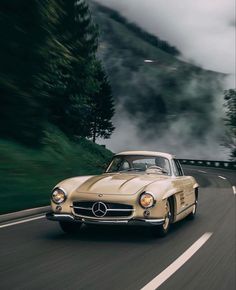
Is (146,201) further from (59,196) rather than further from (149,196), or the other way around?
(59,196)

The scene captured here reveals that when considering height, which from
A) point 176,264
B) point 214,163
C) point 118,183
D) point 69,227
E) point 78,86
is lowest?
point 176,264

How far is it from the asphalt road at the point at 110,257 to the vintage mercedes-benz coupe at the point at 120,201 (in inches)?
12.5

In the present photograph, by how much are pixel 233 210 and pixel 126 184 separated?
5.02 meters

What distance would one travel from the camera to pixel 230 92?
202 ft

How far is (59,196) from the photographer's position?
344 inches

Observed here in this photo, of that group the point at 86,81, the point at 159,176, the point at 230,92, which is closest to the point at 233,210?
the point at 159,176

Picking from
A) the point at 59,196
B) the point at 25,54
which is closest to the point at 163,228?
the point at 59,196

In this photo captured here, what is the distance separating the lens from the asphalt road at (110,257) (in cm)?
582

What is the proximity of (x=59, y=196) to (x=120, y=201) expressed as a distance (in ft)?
3.43

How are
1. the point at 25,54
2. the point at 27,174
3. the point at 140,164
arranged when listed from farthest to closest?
1. the point at 27,174
2. the point at 25,54
3. the point at 140,164

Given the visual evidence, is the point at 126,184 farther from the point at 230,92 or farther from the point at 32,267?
the point at 230,92

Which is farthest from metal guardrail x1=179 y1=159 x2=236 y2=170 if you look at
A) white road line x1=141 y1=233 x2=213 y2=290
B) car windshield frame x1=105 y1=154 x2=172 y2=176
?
white road line x1=141 y1=233 x2=213 y2=290

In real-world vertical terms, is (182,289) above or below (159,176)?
below

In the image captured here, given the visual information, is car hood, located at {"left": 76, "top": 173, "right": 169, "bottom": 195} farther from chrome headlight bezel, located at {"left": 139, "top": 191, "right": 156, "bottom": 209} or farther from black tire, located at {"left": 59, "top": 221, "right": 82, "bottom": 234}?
black tire, located at {"left": 59, "top": 221, "right": 82, "bottom": 234}
